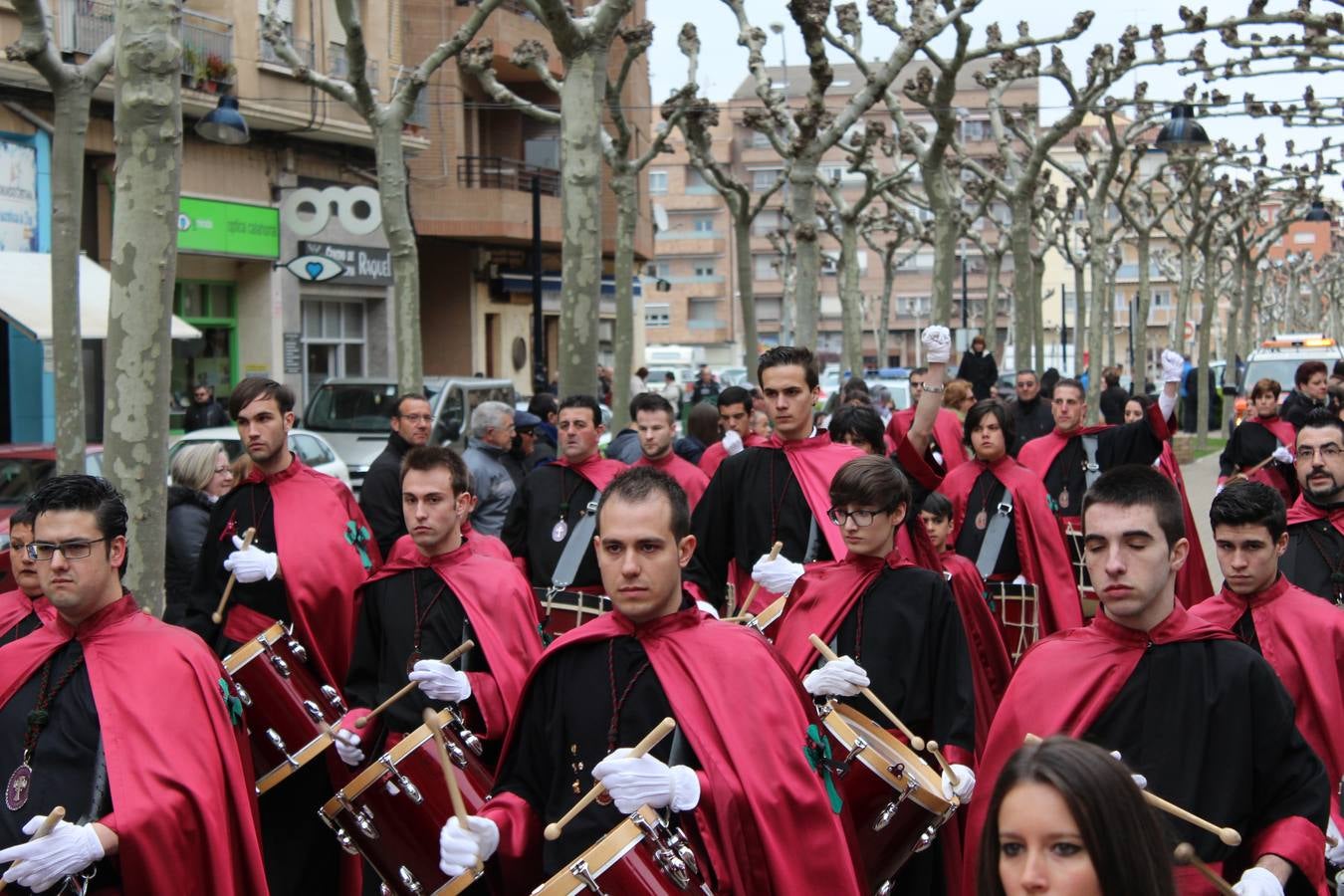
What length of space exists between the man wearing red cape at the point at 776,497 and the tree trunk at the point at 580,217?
18.1ft

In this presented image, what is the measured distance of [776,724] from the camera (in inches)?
173

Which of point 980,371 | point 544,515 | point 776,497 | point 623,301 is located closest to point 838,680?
point 776,497

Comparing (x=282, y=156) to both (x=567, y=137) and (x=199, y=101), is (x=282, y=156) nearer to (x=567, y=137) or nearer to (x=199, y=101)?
(x=199, y=101)

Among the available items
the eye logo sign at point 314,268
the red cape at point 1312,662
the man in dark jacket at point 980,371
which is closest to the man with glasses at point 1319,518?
the red cape at point 1312,662

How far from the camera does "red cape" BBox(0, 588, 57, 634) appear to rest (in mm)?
5832

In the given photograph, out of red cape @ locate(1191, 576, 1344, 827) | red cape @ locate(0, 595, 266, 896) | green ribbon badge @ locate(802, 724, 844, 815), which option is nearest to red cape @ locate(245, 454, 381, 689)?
red cape @ locate(0, 595, 266, 896)

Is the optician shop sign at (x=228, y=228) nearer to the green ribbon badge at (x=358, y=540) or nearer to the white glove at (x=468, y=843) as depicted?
the green ribbon badge at (x=358, y=540)

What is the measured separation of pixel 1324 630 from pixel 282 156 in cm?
2470

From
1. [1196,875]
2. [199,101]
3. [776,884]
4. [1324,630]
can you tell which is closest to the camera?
[1196,875]

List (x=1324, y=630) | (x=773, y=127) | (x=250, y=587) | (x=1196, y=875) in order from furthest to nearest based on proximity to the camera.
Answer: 1. (x=773, y=127)
2. (x=250, y=587)
3. (x=1324, y=630)
4. (x=1196, y=875)

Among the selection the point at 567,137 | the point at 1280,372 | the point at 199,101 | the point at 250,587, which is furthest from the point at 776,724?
the point at 1280,372

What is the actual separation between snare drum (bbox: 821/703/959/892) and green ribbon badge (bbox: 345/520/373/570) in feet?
9.74

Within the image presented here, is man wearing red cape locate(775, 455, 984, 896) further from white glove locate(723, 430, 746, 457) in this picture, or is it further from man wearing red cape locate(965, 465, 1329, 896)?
white glove locate(723, 430, 746, 457)

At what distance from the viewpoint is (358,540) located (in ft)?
24.1
